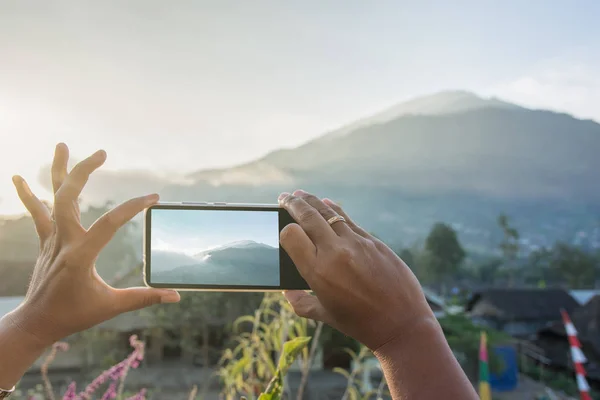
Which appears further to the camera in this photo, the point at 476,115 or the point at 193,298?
the point at 476,115

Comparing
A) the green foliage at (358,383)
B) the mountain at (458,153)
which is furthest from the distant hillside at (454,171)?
the green foliage at (358,383)

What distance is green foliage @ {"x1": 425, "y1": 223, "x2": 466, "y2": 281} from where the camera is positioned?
152ft

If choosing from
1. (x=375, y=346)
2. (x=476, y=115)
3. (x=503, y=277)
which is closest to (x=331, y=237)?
(x=375, y=346)

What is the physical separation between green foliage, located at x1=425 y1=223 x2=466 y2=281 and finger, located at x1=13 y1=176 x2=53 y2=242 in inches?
1871

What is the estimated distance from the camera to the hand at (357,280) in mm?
516

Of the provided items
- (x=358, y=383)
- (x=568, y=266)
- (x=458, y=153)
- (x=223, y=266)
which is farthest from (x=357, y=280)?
(x=458, y=153)

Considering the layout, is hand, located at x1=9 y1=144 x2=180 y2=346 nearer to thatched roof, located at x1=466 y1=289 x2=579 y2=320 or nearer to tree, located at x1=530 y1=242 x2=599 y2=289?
thatched roof, located at x1=466 y1=289 x2=579 y2=320

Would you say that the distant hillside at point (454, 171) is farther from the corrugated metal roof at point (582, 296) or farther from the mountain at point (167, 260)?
the mountain at point (167, 260)

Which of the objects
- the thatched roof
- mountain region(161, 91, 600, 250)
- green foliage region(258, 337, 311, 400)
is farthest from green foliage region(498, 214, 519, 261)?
green foliage region(258, 337, 311, 400)

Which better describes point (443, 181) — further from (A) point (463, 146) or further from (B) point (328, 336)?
(B) point (328, 336)

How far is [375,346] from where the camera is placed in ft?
1.73

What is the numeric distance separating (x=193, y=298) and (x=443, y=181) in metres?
88.5

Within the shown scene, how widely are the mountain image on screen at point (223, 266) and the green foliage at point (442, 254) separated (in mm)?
47355

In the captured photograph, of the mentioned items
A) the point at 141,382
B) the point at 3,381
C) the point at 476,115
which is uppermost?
the point at 476,115
